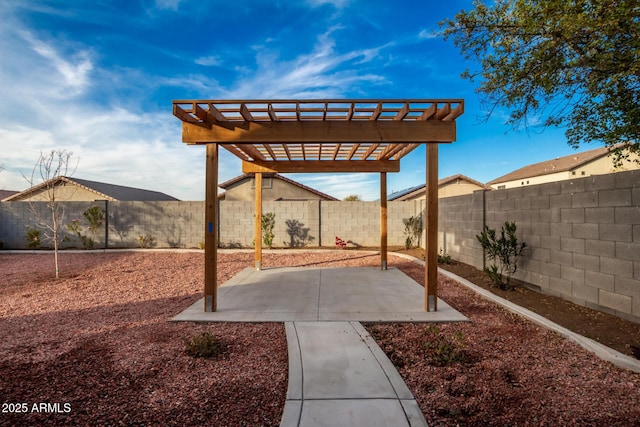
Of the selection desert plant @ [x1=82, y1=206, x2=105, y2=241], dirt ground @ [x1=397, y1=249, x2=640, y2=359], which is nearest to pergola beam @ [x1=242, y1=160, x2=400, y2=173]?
dirt ground @ [x1=397, y1=249, x2=640, y2=359]

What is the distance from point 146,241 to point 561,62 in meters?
13.4

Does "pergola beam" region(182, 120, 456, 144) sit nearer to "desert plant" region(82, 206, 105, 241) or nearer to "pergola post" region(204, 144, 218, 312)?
"pergola post" region(204, 144, 218, 312)

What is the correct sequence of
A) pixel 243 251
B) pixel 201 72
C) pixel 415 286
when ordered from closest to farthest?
pixel 415 286 → pixel 201 72 → pixel 243 251

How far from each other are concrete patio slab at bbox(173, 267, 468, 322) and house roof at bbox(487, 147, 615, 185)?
2295 cm

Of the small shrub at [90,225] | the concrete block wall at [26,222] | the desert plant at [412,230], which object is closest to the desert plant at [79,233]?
the small shrub at [90,225]

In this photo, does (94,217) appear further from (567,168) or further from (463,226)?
(567,168)

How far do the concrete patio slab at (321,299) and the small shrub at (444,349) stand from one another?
0.52m

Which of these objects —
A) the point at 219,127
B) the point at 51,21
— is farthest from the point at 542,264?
the point at 51,21

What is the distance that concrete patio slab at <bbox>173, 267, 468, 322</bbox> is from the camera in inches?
164

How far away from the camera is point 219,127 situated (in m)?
4.35

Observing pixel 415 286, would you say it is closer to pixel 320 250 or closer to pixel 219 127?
pixel 219 127

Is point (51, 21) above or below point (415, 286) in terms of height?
above

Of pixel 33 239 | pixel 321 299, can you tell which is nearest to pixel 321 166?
pixel 321 299

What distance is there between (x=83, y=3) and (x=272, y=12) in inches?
150
